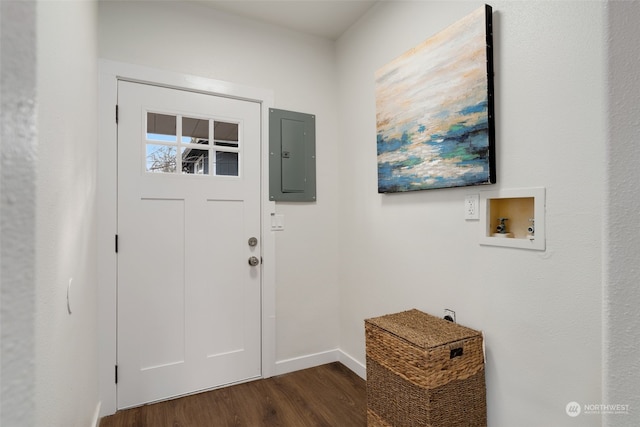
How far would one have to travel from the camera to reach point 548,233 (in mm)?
1282

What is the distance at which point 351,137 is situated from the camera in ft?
8.43

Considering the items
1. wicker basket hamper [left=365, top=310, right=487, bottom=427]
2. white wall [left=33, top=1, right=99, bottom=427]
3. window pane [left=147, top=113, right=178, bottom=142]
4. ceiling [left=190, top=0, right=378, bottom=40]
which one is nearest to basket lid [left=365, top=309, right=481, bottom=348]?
wicker basket hamper [left=365, top=310, right=487, bottom=427]

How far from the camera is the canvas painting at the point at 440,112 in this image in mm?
1478

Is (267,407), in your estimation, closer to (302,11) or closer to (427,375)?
(427,375)

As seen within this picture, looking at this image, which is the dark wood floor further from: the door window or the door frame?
the door window

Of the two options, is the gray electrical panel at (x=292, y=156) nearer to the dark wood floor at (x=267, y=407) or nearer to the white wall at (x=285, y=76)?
the white wall at (x=285, y=76)

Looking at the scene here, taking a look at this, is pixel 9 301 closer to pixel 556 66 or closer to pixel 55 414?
pixel 55 414

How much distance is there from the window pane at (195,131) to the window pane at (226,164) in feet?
0.45

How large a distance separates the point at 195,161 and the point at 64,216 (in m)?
1.17

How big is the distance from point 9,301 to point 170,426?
216 cm

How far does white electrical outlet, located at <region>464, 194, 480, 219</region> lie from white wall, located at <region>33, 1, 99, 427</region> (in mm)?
1626

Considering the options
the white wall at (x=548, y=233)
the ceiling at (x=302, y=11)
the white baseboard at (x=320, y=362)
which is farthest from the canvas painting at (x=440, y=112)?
the white baseboard at (x=320, y=362)

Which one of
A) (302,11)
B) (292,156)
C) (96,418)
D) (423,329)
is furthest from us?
(292,156)

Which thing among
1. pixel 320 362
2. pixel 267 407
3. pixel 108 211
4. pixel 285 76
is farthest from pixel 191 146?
pixel 320 362
